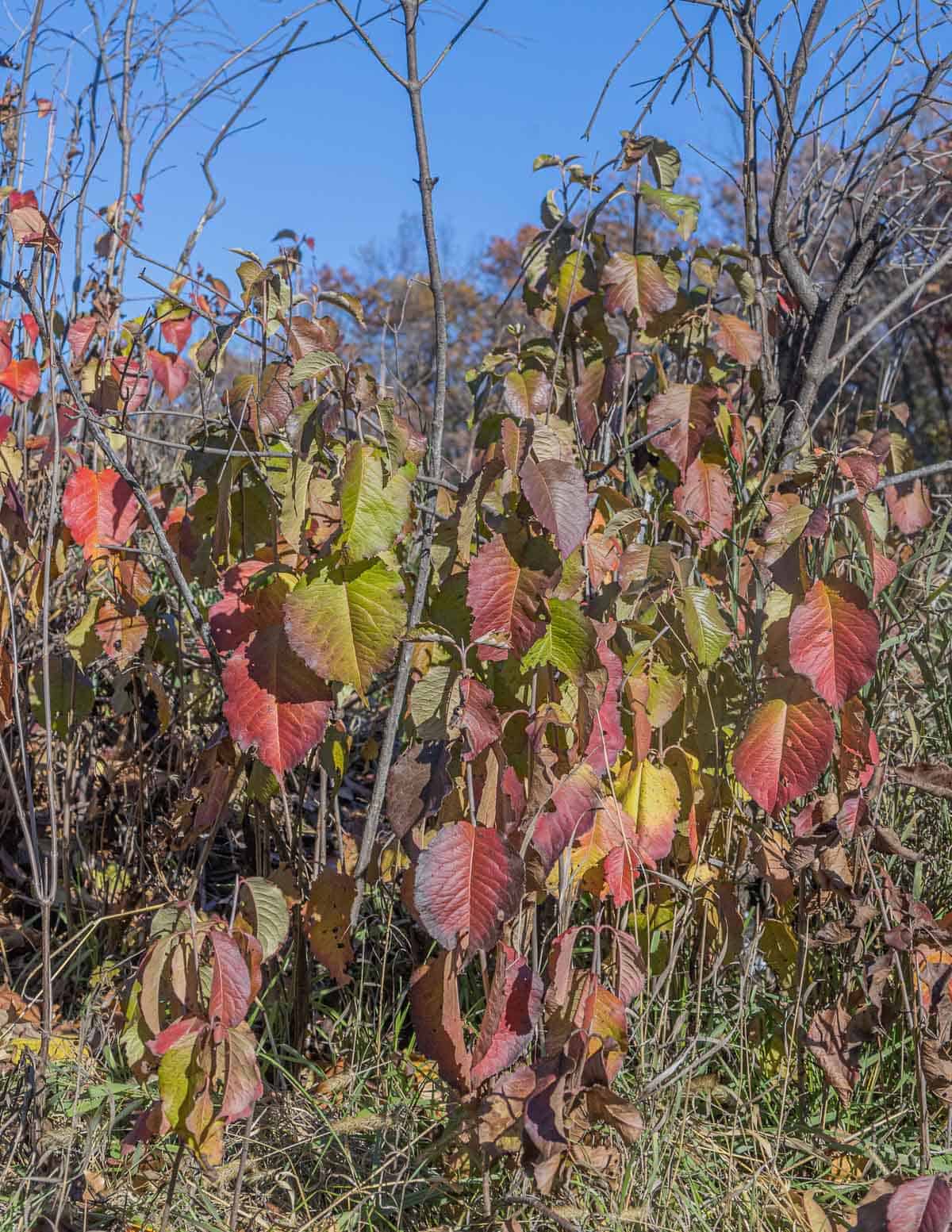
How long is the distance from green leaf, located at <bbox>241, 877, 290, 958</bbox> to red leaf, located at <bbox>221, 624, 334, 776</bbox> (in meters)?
0.16

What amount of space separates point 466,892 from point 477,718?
8.1 inches

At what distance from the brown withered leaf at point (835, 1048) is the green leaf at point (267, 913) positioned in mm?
848

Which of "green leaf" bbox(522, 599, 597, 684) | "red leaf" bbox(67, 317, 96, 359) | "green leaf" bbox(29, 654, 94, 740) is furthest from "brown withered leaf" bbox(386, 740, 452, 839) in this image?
"red leaf" bbox(67, 317, 96, 359)

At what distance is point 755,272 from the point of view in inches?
86.7

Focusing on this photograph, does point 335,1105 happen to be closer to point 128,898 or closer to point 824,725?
point 128,898

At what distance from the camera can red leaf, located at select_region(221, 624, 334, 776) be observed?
1.46m

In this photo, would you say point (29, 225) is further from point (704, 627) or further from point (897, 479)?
point (897, 479)

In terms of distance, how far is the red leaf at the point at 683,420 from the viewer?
1980mm

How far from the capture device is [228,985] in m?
1.31

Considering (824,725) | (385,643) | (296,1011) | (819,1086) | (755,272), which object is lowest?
(819,1086)

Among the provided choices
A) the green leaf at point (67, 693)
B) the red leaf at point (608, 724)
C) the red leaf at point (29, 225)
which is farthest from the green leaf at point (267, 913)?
the red leaf at point (29, 225)

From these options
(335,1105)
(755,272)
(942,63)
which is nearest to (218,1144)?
(335,1105)

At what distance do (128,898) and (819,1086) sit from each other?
1.42m

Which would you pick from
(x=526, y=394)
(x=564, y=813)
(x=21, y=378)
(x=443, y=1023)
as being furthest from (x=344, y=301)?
(x=443, y=1023)
